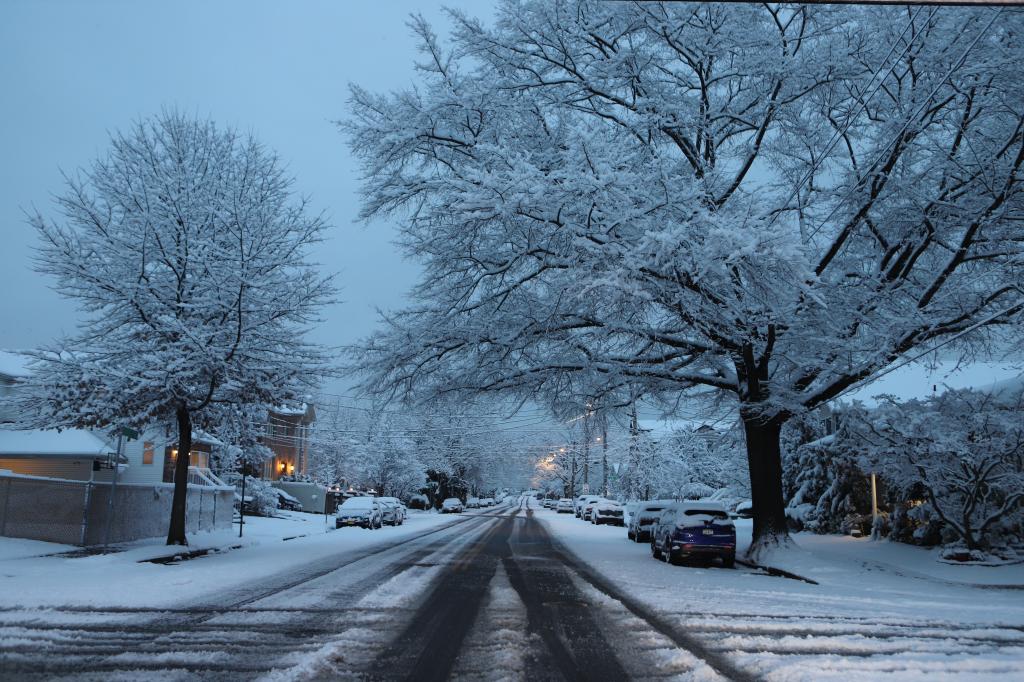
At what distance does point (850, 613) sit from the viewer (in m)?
11.7

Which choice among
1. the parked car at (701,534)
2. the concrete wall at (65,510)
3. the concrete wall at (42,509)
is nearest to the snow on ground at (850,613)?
the parked car at (701,534)

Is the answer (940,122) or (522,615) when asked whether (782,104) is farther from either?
(522,615)

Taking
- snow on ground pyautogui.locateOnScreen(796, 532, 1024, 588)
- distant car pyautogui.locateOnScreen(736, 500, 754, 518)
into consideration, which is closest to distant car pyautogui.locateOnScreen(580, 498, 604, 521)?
distant car pyautogui.locateOnScreen(736, 500, 754, 518)

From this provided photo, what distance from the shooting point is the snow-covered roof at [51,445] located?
30891mm

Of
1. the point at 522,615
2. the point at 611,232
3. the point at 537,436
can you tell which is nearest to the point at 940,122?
the point at 611,232

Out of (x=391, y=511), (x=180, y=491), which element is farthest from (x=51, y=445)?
(x=391, y=511)

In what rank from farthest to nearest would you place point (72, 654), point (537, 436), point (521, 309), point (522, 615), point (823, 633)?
point (537, 436) < point (521, 309) < point (522, 615) < point (823, 633) < point (72, 654)

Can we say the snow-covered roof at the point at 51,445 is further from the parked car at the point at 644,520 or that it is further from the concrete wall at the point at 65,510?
the parked car at the point at 644,520

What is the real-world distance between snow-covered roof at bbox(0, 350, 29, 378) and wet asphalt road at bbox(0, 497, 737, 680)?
2190 centimetres

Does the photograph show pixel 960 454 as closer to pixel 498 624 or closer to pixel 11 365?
pixel 498 624

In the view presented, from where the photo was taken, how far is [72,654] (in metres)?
7.73

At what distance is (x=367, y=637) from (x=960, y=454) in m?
13.7

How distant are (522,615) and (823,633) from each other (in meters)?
3.87

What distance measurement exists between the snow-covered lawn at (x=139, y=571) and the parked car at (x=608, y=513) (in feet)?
85.6
